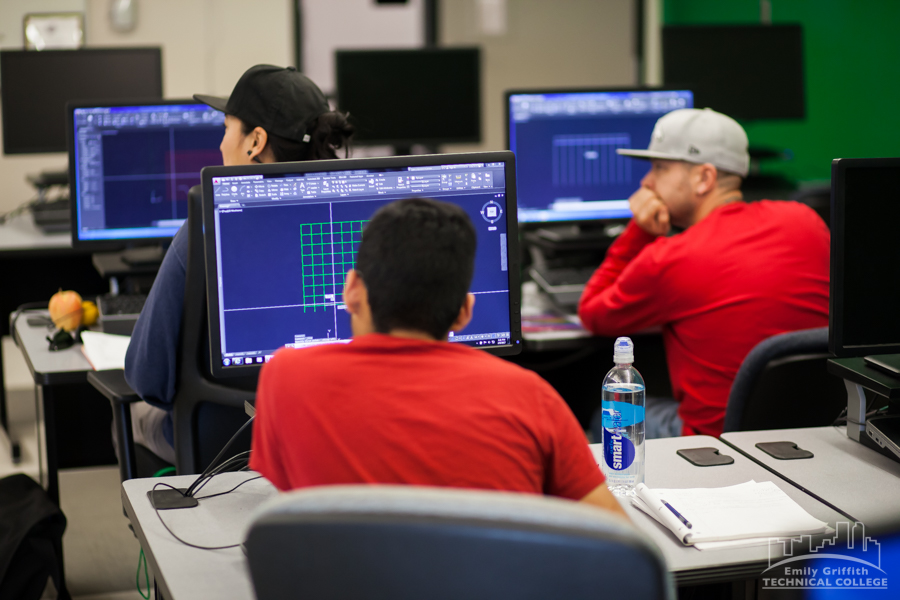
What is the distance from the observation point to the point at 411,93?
150 inches

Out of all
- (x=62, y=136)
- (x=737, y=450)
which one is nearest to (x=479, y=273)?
(x=737, y=450)

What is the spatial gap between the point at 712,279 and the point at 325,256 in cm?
96

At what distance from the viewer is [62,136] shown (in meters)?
3.49

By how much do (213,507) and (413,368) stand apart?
1.87 ft

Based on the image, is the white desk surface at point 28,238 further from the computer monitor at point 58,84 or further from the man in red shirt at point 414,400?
the man in red shirt at point 414,400

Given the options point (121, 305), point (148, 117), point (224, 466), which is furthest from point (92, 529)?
point (224, 466)

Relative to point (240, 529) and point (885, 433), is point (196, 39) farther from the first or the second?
point (885, 433)

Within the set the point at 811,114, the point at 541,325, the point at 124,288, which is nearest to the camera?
the point at 541,325

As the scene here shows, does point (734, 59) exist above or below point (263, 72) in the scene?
above

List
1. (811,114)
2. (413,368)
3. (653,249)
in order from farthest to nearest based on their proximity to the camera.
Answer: (811,114)
(653,249)
(413,368)

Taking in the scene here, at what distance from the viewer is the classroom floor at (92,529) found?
2.51m

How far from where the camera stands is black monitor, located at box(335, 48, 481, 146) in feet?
12.4

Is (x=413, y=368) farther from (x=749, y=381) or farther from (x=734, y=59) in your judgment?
(x=734, y=59)

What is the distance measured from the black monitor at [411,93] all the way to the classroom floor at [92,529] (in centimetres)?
164
